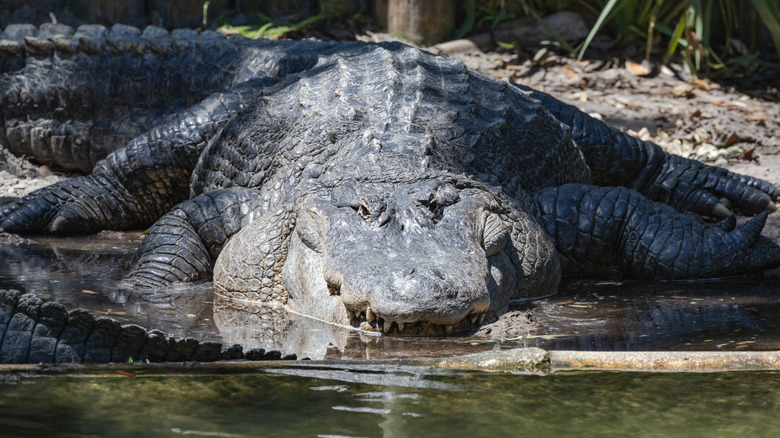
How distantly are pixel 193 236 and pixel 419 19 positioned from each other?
17.3 ft

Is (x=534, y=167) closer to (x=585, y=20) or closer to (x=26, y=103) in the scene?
(x=26, y=103)

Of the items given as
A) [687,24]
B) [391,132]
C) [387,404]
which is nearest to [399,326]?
[387,404]

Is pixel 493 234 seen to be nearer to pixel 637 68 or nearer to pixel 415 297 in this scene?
pixel 415 297

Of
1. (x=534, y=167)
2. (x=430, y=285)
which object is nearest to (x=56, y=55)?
(x=534, y=167)

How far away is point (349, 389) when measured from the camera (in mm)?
2570

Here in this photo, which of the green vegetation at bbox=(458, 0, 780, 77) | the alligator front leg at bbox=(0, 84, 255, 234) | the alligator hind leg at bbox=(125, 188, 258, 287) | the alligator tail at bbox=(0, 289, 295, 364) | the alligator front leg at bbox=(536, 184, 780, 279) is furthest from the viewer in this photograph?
the green vegetation at bbox=(458, 0, 780, 77)

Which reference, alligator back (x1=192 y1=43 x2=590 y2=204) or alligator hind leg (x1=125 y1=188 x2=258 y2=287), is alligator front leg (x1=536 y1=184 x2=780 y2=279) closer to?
alligator back (x1=192 y1=43 x2=590 y2=204)

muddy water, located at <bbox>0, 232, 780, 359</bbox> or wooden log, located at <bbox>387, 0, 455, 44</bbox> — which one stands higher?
wooden log, located at <bbox>387, 0, 455, 44</bbox>

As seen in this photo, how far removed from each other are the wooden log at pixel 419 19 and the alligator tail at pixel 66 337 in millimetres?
7557

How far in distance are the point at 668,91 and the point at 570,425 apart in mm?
7500

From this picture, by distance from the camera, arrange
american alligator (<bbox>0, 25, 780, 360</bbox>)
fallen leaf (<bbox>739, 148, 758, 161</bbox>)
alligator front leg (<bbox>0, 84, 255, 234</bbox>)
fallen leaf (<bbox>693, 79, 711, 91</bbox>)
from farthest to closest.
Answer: fallen leaf (<bbox>693, 79, 711, 91</bbox>) < fallen leaf (<bbox>739, 148, 758, 161</bbox>) < alligator front leg (<bbox>0, 84, 255, 234</bbox>) < american alligator (<bbox>0, 25, 780, 360</bbox>)

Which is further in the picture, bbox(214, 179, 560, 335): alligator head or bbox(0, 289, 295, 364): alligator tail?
bbox(214, 179, 560, 335): alligator head

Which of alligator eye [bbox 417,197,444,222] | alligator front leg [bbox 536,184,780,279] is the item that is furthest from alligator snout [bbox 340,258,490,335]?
alligator front leg [bbox 536,184,780,279]

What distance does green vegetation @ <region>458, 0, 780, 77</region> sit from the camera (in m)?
9.48
